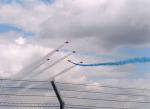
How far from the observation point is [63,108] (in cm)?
1197

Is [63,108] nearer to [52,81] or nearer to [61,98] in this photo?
[61,98]

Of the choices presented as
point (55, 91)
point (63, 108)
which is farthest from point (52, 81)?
point (63, 108)

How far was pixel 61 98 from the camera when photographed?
12.4 meters

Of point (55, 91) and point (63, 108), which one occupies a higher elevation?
point (55, 91)

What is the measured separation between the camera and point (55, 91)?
12461mm

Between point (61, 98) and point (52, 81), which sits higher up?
point (52, 81)

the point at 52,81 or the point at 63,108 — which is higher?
the point at 52,81

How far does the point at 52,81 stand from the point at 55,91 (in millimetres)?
622

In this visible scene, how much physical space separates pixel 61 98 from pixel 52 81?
3.70ft

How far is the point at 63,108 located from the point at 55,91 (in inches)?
44.1

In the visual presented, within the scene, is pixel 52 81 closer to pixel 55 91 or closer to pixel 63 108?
pixel 55 91

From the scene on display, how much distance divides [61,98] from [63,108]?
66 centimetres

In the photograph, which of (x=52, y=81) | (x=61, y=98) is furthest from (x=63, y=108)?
(x=52, y=81)
